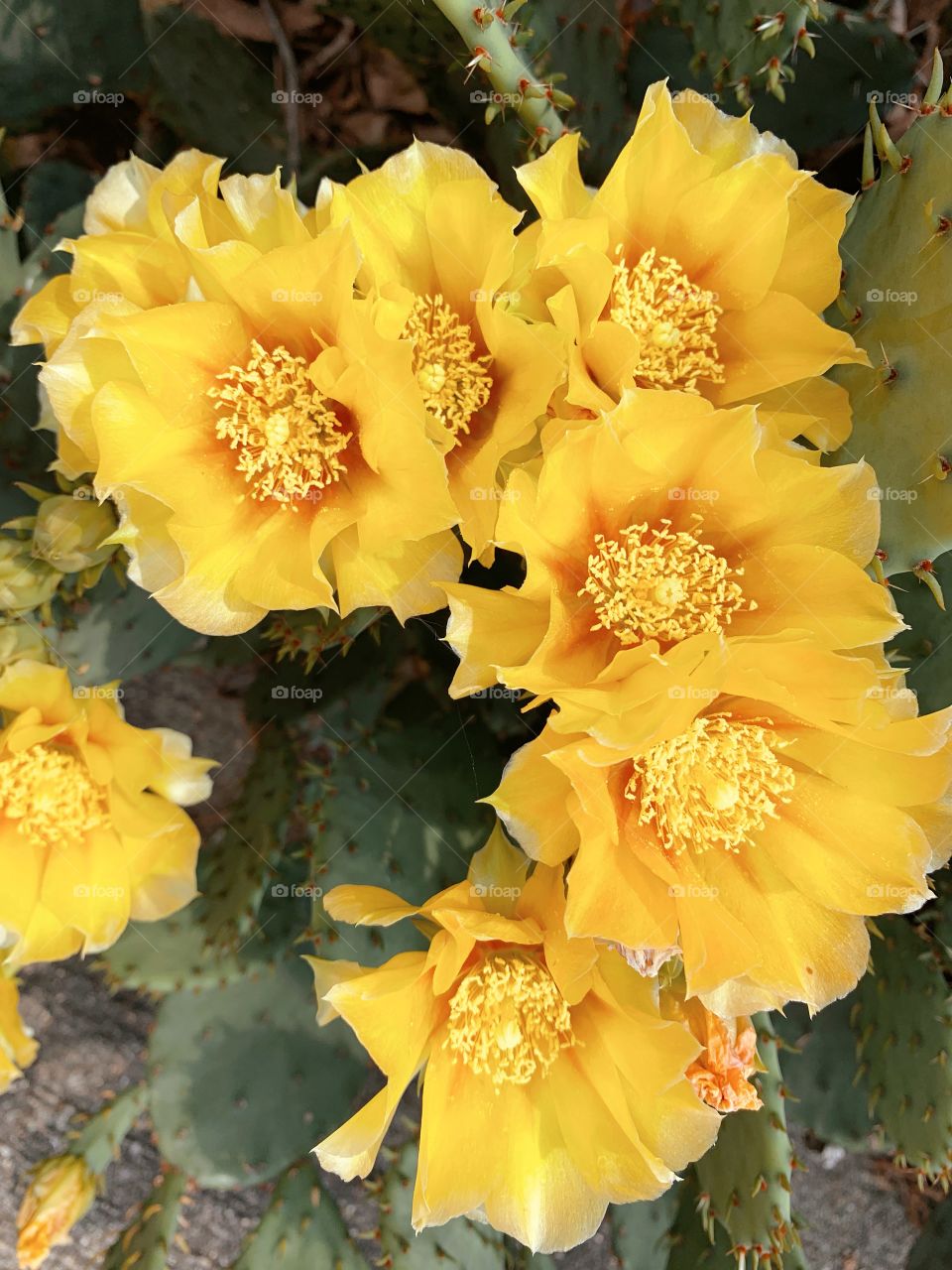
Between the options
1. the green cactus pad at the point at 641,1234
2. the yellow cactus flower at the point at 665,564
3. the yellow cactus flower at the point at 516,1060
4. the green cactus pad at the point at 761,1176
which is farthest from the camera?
the green cactus pad at the point at 641,1234

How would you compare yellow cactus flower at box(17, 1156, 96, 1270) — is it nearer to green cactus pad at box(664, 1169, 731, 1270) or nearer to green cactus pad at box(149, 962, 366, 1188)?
green cactus pad at box(149, 962, 366, 1188)

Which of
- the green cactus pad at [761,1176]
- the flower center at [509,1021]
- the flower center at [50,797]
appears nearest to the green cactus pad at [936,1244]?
the green cactus pad at [761,1176]

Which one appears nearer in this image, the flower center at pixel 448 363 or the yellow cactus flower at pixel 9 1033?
the flower center at pixel 448 363

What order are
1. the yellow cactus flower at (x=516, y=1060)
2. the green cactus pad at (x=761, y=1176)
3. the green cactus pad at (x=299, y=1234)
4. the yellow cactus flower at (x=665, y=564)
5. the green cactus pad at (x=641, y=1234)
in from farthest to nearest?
the green cactus pad at (x=641, y=1234) < the green cactus pad at (x=299, y=1234) < the green cactus pad at (x=761, y=1176) < the yellow cactus flower at (x=516, y=1060) < the yellow cactus flower at (x=665, y=564)

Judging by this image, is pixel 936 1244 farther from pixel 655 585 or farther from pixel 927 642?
pixel 655 585

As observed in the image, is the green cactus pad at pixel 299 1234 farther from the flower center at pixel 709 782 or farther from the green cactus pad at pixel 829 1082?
the flower center at pixel 709 782

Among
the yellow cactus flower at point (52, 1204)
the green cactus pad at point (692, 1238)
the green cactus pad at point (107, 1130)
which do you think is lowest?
the green cactus pad at point (107, 1130)

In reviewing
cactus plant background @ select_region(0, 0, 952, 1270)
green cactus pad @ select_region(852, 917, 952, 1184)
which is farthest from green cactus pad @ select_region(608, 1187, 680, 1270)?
green cactus pad @ select_region(852, 917, 952, 1184)

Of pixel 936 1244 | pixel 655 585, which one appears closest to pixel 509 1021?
pixel 655 585
